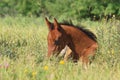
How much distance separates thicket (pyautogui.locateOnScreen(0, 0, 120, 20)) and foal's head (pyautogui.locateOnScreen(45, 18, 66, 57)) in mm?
19042

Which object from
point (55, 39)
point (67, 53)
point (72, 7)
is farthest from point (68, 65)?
point (72, 7)

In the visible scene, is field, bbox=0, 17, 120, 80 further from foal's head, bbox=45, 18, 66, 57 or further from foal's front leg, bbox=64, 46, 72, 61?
foal's front leg, bbox=64, 46, 72, 61

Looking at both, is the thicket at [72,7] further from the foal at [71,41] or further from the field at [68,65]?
the field at [68,65]

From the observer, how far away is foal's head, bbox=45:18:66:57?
736 cm

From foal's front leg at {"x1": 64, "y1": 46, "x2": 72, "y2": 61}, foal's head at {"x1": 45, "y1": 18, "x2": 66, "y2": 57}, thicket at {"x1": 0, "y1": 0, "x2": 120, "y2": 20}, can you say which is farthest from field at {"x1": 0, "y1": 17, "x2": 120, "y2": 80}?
thicket at {"x1": 0, "y1": 0, "x2": 120, "y2": 20}

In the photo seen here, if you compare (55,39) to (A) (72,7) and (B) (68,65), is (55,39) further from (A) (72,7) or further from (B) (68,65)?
(A) (72,7)

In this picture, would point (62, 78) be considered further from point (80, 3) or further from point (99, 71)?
point (80, 3)

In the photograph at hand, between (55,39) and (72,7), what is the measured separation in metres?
23.6

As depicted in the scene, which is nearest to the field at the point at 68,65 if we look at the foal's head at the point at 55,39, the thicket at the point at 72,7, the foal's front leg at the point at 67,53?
the foal's head at the point at 55,39

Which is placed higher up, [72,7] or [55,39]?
[55,39]

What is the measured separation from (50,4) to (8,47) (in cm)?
2566

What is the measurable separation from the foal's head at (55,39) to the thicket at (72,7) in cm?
1904

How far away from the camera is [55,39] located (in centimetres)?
741

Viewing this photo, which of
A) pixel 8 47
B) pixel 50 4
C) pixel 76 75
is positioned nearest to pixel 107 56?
pixel 76 75
